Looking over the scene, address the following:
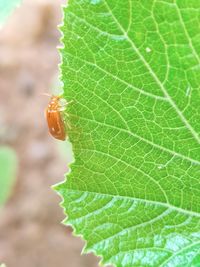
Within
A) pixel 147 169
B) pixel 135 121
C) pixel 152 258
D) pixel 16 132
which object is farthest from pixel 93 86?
pixel 16 132

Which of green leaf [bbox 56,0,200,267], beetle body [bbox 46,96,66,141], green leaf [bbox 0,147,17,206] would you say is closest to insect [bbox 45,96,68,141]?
beetle body [bbox 46,96,66,141]

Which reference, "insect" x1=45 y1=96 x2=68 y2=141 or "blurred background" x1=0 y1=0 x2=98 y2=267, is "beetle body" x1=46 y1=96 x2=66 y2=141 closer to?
"insect" x1=45 y1=96 x2=68 y2=141

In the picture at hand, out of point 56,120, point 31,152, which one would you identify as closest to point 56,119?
point 56,120

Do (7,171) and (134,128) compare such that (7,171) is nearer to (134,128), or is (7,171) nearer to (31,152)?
(31,152)

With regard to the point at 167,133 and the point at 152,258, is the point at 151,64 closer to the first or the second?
the point at 167,133

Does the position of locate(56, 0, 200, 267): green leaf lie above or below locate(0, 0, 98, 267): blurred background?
below
